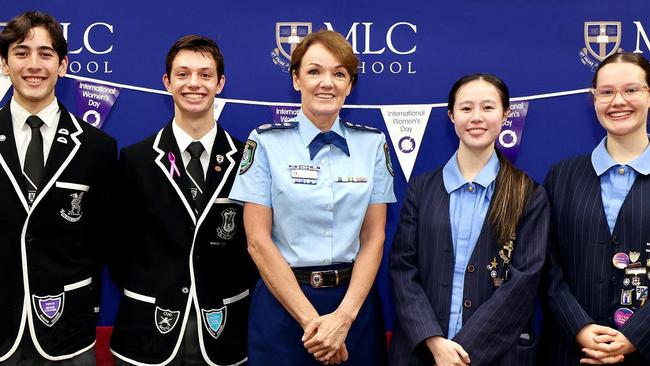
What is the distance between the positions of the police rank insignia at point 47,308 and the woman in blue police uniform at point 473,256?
1.24 metres

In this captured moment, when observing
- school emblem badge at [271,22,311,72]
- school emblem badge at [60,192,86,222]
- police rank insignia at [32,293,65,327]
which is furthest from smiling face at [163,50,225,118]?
police rank insignia at [32,293,65,327]

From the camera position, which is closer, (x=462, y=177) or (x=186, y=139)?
(x=462, y=177)

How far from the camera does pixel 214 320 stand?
261cm

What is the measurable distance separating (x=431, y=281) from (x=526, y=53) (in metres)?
1.42

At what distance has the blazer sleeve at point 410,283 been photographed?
241cm

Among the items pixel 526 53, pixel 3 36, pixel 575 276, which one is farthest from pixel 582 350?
pixel 3 36

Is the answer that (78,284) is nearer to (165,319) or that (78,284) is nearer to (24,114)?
(165,319)

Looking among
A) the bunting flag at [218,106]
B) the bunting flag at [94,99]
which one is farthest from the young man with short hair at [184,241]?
the bunting flag at [94,99]

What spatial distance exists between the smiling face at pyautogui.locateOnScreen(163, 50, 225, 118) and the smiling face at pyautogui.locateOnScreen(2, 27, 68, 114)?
459 mm

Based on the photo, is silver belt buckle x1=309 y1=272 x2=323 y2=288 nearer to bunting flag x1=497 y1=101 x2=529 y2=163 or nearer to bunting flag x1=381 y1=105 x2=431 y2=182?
bunting flag x1=381 y1=105 x2=431 y2=182

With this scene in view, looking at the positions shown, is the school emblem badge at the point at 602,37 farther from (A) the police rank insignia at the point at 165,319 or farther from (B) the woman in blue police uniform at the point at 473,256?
(A) the police rank insignia at the point at 165,319

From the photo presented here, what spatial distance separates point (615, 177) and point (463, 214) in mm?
568

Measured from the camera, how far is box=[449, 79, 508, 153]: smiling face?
98.1 inches

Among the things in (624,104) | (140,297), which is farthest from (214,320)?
Answer: (624,104)
